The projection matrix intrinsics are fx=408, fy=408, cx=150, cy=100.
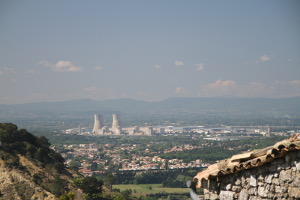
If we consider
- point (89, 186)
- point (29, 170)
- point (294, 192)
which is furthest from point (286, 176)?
point (29, 170)

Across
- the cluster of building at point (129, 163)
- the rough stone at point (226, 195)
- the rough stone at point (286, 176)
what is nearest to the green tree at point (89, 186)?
the rough stone at point (226, 195)

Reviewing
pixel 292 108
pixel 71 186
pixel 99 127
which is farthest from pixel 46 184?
pixel 292 108

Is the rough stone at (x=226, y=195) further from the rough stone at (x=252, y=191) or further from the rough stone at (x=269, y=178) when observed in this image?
the rough stone at (x=269, y=178)

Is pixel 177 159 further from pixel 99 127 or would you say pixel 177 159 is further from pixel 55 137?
pixel 99 127

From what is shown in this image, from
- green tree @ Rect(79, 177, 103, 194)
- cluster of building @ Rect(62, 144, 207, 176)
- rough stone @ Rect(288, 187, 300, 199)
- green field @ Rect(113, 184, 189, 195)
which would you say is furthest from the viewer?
cluster of building @ Rect(62, 144, 207, 176)

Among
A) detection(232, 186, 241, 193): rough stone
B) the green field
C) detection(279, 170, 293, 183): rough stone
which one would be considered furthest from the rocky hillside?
detection(279, 170, 293, 183): rough stone

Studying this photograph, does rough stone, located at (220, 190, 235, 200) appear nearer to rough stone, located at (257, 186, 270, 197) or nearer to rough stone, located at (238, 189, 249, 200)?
rough stone, located at (238, 189, 249, 200)
